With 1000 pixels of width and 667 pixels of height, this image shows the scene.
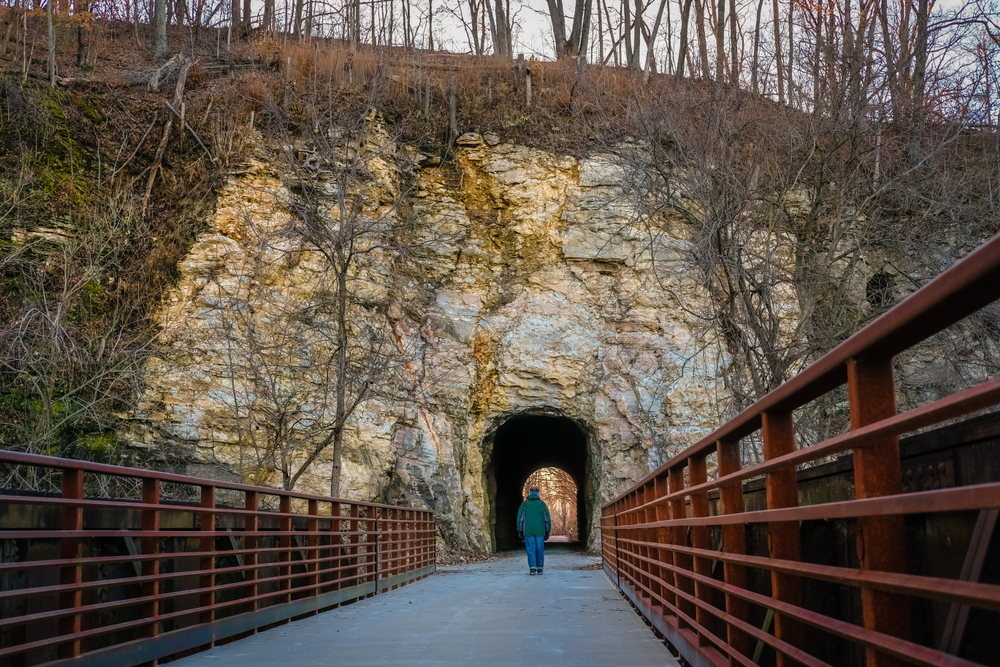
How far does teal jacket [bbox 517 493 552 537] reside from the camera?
1642cm

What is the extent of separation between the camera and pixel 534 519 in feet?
55.3

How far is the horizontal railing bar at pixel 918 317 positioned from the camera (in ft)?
5.09

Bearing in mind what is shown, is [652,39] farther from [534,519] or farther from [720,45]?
[534,519]

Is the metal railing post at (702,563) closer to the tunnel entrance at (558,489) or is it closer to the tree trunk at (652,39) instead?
the tree trunk at (652,39)

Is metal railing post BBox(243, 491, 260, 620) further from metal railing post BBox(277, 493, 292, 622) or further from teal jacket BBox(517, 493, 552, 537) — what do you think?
teal jacket BBox(517, 493, 552, 537)

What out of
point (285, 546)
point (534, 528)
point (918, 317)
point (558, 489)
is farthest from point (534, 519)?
point (558, 489)

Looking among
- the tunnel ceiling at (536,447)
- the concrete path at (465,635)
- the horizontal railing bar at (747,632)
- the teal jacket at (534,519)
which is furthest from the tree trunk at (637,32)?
the horizontal railing bar at (747,632)

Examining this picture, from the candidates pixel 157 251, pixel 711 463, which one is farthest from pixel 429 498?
pixel 157 251

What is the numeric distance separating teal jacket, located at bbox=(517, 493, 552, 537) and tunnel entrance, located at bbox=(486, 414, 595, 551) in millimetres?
6635

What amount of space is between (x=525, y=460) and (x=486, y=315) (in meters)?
11.6

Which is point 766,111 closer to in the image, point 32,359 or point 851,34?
point 851,34

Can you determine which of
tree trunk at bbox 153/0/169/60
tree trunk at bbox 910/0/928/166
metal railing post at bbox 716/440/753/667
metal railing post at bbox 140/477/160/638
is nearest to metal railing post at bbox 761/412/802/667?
metal railing post at bbox 716/440/753/667

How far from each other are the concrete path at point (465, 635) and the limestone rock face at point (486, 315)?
397 inches

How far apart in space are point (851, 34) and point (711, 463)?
1322 cm
